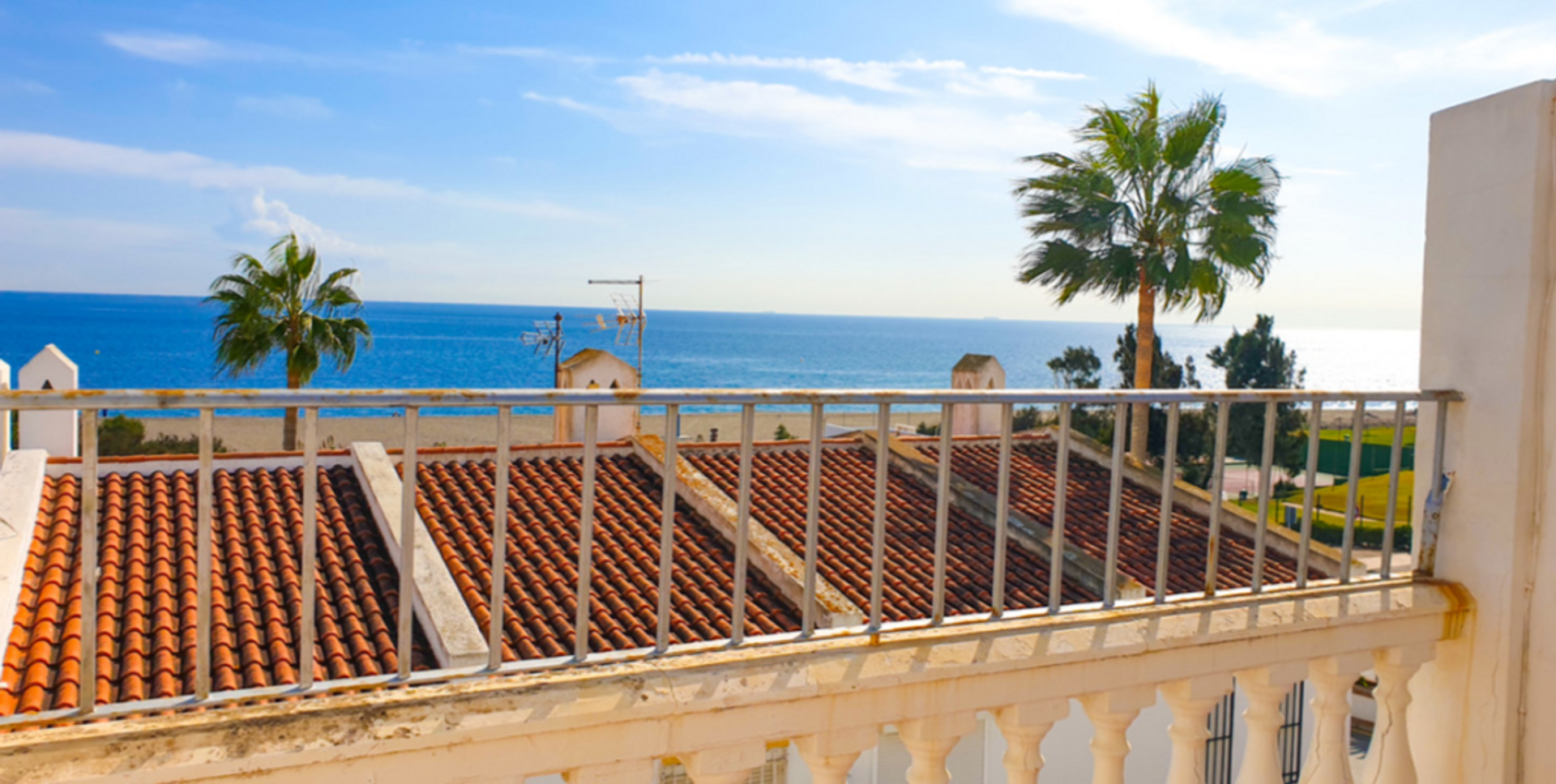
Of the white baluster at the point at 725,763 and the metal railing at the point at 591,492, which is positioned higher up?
the metal railing at the point at 591,492

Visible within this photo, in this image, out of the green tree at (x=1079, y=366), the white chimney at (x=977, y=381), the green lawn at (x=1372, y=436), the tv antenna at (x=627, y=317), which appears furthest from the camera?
the green tree at (x=1079, y=366)

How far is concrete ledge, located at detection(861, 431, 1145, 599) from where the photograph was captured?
39.7ft

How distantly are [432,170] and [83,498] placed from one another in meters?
137

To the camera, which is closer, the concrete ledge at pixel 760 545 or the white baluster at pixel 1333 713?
the white baluster at pixel 1333 713

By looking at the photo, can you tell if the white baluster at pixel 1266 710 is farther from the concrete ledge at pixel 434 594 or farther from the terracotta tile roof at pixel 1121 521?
the terracotta tile roof at pixel 1121 521

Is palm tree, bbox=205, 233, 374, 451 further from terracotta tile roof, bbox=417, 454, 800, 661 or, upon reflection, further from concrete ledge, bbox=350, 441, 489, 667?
concrete ledge, bbox=350, 441, 489, 667

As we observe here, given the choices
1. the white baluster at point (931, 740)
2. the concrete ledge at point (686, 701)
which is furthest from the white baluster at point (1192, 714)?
the white baluster at point (931, 740)

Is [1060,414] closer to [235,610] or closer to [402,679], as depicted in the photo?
[402,679]

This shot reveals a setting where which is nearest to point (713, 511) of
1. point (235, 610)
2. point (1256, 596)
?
point (235, 610)

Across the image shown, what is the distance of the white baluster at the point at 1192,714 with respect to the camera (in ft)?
6.92

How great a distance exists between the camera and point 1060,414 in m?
2.00

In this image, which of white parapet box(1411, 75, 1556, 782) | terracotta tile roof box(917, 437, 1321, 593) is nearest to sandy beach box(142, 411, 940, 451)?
terracotta tile roof box(917, 437, 1321, 593)

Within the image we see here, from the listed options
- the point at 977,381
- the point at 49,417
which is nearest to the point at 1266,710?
the point at 49,417

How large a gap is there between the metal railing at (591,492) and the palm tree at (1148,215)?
16.7 m
